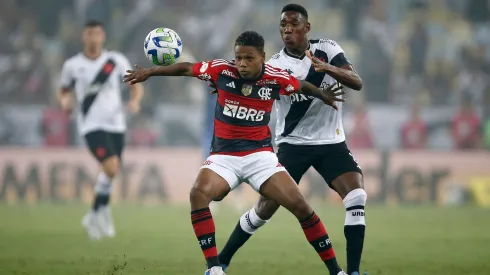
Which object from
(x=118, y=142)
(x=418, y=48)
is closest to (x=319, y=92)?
(x=118, y=142)

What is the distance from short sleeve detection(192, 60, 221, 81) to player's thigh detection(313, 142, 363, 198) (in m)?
1.35

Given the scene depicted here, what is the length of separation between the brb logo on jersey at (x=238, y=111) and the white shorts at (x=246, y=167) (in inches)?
12.7

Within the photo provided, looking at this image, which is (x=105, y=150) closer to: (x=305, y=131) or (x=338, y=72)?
(x=305, y=131)

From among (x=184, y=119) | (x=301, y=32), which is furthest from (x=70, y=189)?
(x=301, y=32)

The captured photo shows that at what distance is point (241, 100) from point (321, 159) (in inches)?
43.6

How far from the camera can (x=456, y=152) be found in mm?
19219

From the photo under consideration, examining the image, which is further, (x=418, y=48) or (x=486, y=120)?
(x=418, y=48)

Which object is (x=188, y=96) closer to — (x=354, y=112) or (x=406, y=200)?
(x=354, y=112)

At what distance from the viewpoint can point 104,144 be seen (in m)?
13.1

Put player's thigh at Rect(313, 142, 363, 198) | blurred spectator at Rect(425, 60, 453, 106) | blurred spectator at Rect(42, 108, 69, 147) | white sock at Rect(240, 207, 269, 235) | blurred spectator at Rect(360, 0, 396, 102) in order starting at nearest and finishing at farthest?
player's thigh at Rect(313, 142, 363, 198), white sock at Rect(240, 207, 269, 235), blurred spectator at Rect(42, 108, 69, 147), blurred spectator at Rect(360, 0, 396, 102), blurred spectator at Rect(425, 60, 453, 106)

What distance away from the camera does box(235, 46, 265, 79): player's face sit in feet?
24.5

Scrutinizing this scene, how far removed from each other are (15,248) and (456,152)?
11127 millimetres

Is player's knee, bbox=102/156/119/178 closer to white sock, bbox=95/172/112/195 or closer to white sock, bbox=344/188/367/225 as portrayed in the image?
white sock, bbox=95/172/112/195

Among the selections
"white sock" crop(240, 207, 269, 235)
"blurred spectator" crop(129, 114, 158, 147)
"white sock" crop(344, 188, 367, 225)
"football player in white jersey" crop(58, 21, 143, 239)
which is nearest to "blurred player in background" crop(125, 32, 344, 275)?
"white sock" crop(344, 188, 367, 225)
